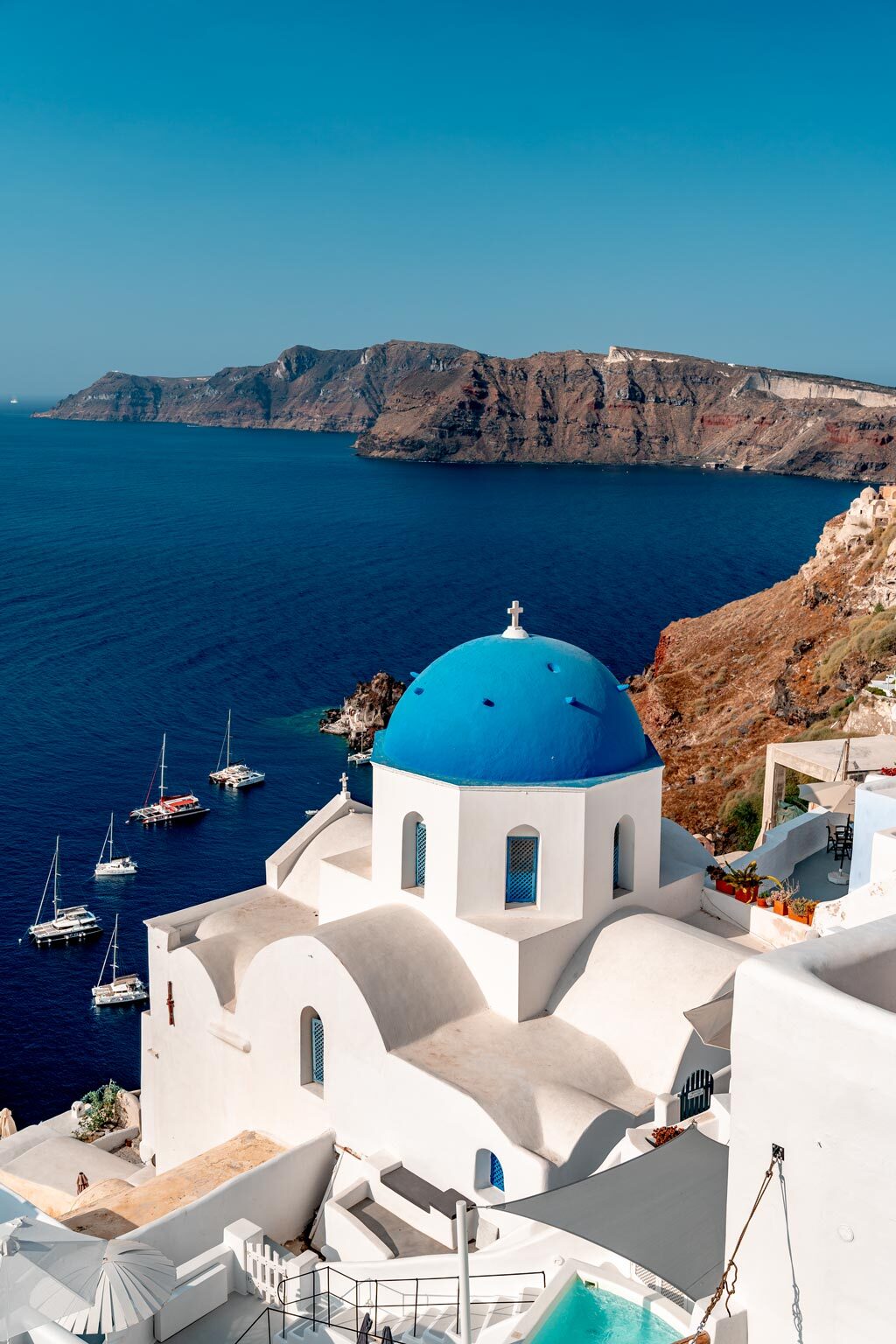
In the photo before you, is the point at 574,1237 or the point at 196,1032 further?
the point at 196,1032

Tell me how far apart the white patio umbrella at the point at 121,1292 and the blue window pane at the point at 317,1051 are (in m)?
4.77

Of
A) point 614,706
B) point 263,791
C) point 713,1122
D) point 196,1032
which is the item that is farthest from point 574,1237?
point 263,791

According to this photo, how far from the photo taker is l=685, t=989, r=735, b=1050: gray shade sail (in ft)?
45.0

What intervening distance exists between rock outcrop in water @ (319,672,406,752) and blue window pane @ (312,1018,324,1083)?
42564 millimetres

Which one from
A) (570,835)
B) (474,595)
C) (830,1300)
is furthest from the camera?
(474,595)

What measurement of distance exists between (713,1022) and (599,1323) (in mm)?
4527

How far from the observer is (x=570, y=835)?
627 inches

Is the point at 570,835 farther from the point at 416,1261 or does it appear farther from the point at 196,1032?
the point at 196,1032

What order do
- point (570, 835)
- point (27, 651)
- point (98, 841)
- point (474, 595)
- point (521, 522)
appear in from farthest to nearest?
1. point (521, 522)
2. point (474, 595)
3. point (27, 651)
4. point (98, 841)
5. point (570, 835)

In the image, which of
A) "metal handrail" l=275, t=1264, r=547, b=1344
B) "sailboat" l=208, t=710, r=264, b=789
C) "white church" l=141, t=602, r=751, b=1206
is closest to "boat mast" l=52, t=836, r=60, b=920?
"sailboat" l=208, t=710, r=264, b=789

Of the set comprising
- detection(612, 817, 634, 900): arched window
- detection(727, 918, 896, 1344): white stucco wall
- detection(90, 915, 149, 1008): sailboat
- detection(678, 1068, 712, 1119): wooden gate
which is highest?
detection(727, 918, 896, 1344): white stucco wall

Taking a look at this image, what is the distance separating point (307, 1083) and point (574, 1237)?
222 inches

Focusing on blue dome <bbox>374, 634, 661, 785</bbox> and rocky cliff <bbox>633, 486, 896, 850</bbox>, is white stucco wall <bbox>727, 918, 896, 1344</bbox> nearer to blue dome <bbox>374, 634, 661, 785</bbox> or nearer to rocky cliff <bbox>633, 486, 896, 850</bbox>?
blue dome <bbox>374, 634, 661, 785</bbox>

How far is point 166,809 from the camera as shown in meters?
50.2
